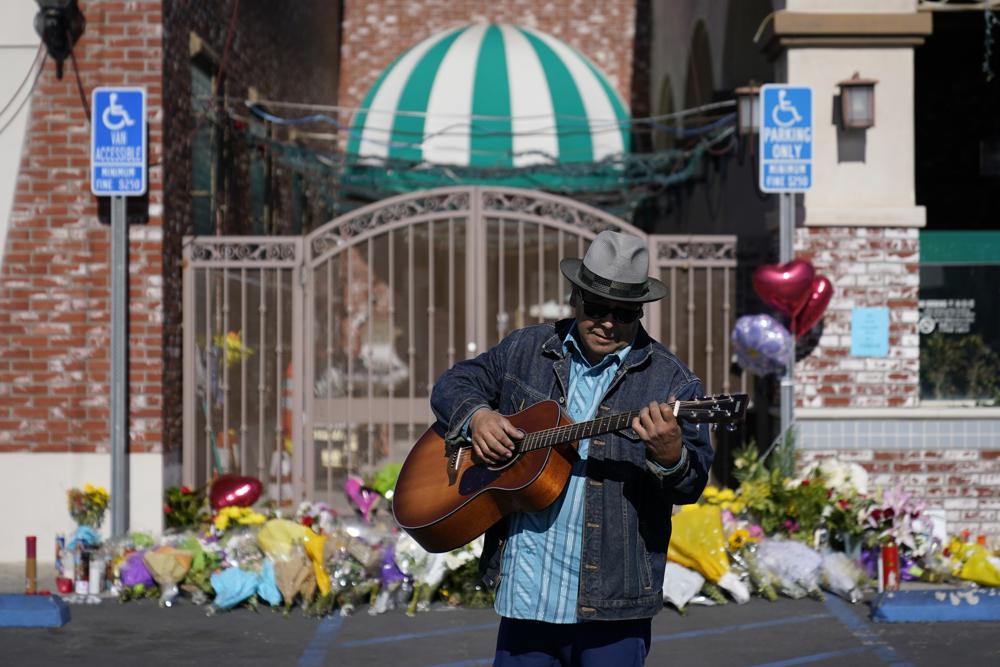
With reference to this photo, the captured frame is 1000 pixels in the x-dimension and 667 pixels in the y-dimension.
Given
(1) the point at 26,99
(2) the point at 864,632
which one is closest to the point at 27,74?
(1) the point at 26,99

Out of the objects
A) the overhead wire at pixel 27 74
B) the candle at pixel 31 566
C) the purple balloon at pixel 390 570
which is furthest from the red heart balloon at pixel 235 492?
the overhead wire at pixel 27 74

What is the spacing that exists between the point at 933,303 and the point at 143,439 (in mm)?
5671

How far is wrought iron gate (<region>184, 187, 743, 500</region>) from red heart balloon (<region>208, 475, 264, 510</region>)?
521 mm

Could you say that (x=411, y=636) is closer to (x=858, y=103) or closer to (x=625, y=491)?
(x=625, y=491)

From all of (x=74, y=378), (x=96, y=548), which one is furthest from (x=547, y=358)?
(x=74, y=378)

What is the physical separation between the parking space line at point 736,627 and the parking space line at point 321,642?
1.76 m

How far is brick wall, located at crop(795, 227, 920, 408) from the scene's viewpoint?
9117 millimetres

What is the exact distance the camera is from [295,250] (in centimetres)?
973

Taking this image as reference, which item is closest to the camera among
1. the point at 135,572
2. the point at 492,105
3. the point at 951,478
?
Result: the point at 135,572

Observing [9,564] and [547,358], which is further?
[9,564]

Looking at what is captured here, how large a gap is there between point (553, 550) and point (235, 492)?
18.2 feet

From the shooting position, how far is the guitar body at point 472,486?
12.4ft

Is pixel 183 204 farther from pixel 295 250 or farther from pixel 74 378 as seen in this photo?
pixel 74 378

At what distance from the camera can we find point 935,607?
7.44 metres
